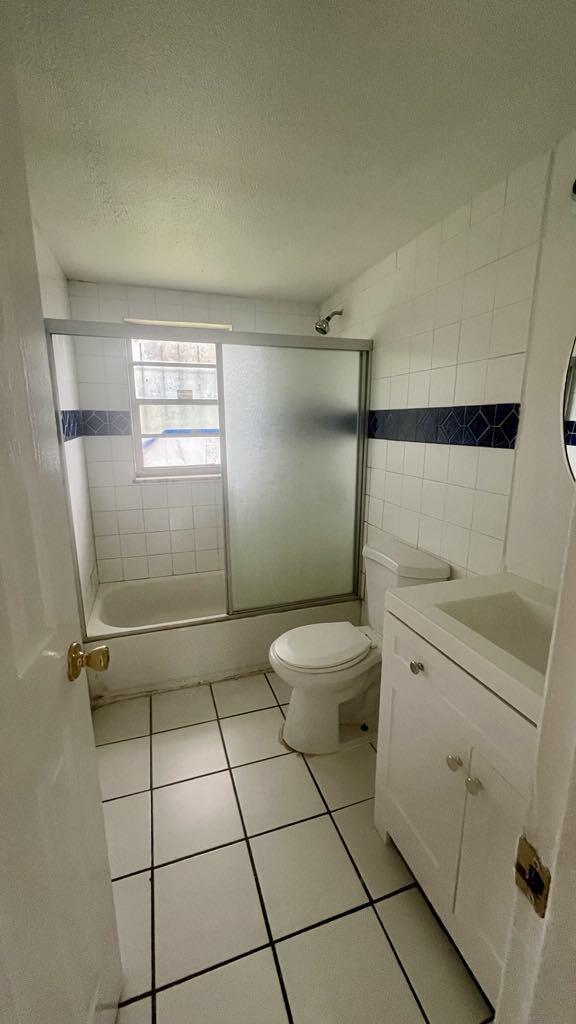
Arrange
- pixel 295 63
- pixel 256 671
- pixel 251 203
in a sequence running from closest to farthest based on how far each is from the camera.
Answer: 1. pixel 295 63
2. pixel 251 203
3. pixel 256 671

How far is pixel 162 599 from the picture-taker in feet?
9.02

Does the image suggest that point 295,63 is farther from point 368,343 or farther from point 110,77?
point 368,343

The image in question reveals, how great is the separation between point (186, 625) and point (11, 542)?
1.65 metres

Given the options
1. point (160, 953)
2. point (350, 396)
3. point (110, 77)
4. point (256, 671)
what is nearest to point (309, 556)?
point (256, 671)

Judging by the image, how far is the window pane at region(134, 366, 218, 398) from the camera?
8.83 feet

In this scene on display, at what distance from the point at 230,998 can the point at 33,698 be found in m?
1.01

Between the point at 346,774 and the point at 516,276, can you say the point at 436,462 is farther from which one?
the point at 346,774

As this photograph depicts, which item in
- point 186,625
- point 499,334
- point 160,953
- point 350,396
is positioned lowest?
point 160,953

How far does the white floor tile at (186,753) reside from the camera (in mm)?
1584

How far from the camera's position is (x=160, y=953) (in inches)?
40.8

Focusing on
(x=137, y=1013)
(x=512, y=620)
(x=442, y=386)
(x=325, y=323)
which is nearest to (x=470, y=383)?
(x=442, y=386)

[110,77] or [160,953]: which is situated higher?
[110,77]

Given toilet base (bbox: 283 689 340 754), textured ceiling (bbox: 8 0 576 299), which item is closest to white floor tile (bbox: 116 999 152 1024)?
toilet base (bbox: 283 689 340 754)

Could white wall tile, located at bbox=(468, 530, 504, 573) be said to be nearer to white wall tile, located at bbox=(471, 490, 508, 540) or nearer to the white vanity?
white wall tile, located at bbox=(471, 490, 508, 540)
